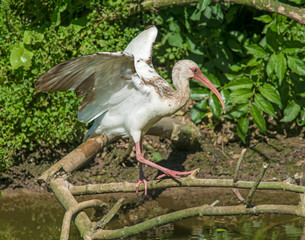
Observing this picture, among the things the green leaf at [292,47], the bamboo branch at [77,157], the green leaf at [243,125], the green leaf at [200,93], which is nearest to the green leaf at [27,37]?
the bamboo branch at [77,157]

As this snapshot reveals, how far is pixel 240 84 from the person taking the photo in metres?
5.41

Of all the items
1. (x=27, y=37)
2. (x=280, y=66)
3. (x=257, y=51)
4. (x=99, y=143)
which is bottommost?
(x=280, y=66)

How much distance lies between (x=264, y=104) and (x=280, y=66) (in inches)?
16.7

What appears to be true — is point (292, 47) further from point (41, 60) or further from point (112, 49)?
point (41, 60)

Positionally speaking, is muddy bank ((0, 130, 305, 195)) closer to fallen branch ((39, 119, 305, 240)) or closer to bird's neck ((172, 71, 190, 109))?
fallen branch ((39, 119, 305, 240))

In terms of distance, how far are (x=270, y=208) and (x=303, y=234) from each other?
4.38ft

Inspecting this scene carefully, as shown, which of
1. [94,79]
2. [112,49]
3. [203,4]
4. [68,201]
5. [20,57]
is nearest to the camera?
[68,201]

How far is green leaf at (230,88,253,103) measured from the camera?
527 centimetres

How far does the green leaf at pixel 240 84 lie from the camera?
540 cm

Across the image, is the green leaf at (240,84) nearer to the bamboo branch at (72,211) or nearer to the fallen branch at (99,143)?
the fallen branch at (99,143)

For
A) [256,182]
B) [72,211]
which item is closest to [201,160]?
[72,211]

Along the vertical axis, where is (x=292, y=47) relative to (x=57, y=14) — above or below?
below

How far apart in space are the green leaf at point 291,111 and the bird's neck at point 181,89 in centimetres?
166

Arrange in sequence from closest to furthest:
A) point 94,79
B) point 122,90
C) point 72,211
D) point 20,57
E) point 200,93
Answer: point 72,211 < point 94,79 < point 122,90 < point 20,57 < point 200,93
